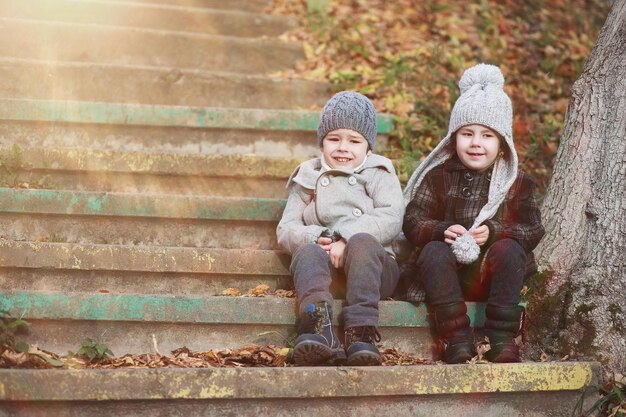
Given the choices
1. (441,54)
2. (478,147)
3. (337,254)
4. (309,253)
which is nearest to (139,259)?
(309,253)

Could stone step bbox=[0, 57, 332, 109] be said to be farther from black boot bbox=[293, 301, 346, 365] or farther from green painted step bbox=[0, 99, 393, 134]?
black boot bbox=[293, 301, 346, 365]

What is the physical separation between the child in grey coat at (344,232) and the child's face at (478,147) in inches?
15.4

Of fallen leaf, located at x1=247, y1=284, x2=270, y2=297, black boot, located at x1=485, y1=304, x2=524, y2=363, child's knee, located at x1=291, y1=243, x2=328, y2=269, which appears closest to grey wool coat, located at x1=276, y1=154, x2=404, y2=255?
child's knee, located at x1=291, y1=243, x2=328, y2=269

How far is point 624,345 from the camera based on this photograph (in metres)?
3.46

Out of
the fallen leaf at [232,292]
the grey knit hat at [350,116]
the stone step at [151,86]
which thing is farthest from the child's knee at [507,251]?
the stone step at [151,86]

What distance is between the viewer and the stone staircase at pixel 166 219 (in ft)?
9.96

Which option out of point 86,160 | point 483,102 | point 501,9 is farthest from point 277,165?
point 501,9

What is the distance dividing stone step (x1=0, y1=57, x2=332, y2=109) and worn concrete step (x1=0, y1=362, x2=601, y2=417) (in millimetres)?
2932

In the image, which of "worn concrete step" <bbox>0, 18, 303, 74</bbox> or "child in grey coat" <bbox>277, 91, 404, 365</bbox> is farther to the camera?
"worn concrete step" <bbox>0, 18, 303, 74</bbox>

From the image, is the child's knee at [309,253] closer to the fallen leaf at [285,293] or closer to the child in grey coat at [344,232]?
the child in grey coat at [344,232]

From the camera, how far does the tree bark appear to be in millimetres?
3545

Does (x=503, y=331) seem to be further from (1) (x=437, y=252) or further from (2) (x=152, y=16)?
(2) (x=152, y=16)

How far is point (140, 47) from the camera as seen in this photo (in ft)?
19.9

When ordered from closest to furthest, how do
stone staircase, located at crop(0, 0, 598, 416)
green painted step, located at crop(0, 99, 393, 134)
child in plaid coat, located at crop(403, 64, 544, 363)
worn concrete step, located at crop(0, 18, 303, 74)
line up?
stone staircase, located at crop(0, 0, 598, 416)
child in plaid coat, located at crop(403, 64, 544, 363)
green painted step, located at crop(0, 99, 393, 134)
worn concrete step, located at crop(0, 18, 303, 74)
